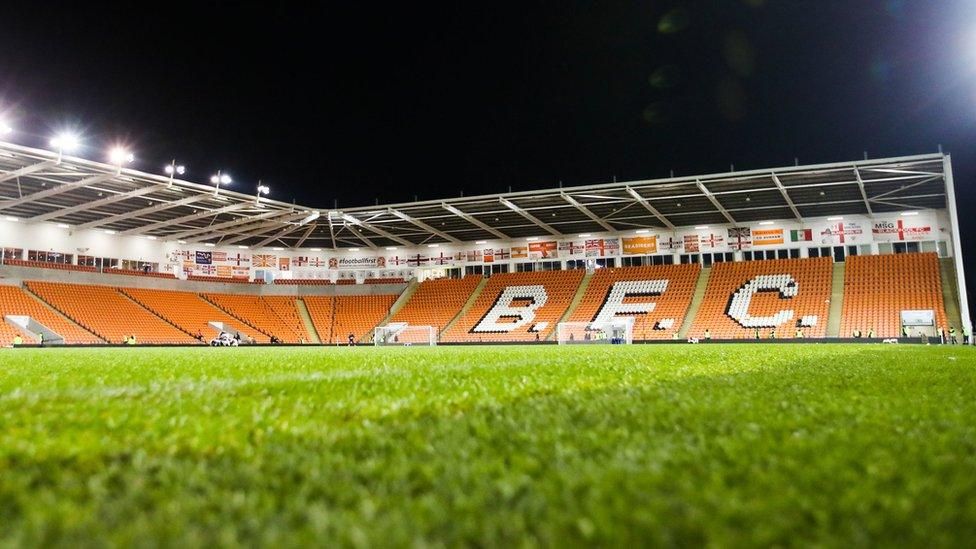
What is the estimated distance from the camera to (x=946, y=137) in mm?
34781

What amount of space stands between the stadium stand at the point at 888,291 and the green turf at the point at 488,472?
124 feet

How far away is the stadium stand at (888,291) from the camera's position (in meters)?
34.6

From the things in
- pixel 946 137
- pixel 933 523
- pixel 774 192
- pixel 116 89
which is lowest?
pixel 933 523

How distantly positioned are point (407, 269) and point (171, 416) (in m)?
52.4

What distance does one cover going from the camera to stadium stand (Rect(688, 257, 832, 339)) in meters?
36.9

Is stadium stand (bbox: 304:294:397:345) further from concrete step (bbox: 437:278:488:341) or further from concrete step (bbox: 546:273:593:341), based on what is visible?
concrete step (bbox: 546:273:593:341)

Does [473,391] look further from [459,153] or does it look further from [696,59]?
[459,153]

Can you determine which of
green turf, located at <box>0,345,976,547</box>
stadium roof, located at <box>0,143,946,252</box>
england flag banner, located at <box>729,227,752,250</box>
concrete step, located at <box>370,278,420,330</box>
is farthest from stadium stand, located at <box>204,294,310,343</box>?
green turf, located at <box>0,345,976,547</box>

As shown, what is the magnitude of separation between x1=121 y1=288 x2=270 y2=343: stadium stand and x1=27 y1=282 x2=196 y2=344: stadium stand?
3.31 ft

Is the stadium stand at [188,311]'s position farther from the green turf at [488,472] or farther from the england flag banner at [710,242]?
the green turf at [488,472]

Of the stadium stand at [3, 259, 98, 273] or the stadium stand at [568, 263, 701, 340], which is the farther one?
the stadium stand at [568, 263, 701, 340]

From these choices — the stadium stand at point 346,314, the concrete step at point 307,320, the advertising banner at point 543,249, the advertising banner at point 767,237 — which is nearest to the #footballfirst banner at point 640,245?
the advertising banner at point 543,249

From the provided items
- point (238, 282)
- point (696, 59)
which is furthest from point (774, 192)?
point (238, 282)

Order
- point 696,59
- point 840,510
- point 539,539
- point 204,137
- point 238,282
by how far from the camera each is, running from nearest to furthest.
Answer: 1. point 539,539
2. point 840,510
3. point 696,59
4. point 204,137
5. point 238,282
